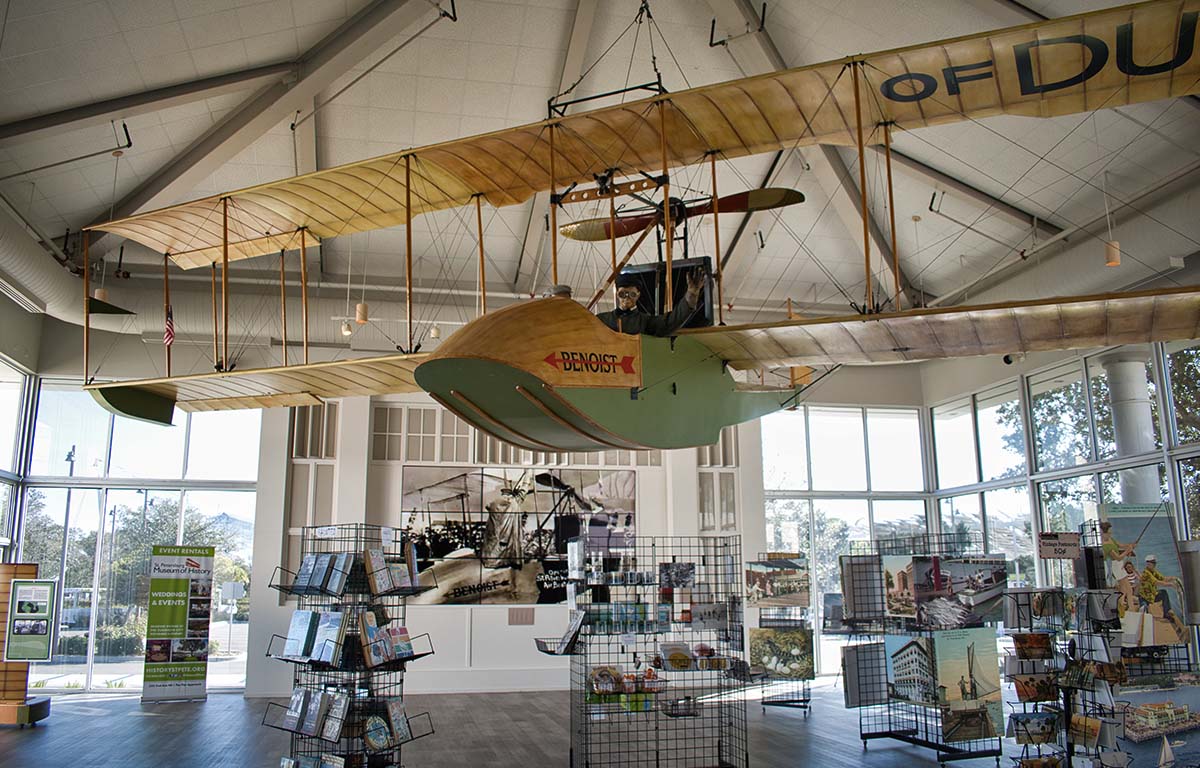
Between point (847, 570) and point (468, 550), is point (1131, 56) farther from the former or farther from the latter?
point (468, 550)

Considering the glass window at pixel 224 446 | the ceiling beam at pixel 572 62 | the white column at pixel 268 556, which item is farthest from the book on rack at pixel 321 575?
the glass window at pixel 224 446

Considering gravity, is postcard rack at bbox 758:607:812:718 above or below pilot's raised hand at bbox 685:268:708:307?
below

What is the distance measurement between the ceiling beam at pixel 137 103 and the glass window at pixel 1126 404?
1145 cm

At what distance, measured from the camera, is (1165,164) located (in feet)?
33.0

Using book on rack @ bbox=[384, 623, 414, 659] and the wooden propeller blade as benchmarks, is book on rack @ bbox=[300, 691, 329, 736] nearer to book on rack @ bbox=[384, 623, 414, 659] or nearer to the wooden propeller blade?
book on rack @ bbox=[384, 623, 414, 659]

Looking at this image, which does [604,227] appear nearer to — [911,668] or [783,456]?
[911,668]

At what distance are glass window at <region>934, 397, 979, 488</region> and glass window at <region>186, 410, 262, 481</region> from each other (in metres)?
12.6

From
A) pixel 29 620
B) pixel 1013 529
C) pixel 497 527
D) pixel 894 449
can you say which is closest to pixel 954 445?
pixel 894 449

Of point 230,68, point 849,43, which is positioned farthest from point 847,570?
point 230,68

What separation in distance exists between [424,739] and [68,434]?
28.0ft

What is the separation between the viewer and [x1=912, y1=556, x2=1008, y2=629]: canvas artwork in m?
7.68

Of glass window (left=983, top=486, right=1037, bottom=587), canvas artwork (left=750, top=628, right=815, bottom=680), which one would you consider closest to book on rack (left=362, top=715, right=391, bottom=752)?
canvas artwork (left=750, top=628, right=815, bottom=680)

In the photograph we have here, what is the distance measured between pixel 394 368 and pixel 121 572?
8.35 meters

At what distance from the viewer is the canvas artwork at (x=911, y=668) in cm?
753
